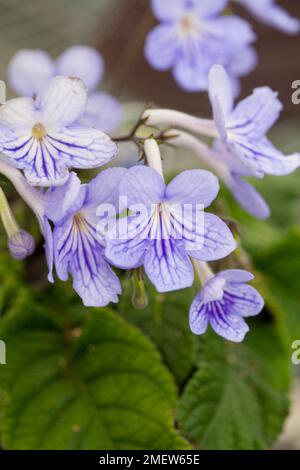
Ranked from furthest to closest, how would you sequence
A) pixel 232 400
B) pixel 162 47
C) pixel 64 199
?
pixel 162 47 → pixel 232 400 → pixel 64 199

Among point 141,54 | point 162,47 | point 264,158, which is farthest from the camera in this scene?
point 141,54

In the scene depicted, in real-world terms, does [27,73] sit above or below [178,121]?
below

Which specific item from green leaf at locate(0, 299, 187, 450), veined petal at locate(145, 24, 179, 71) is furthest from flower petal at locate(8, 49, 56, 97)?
green leaf at locate(0, 299, 187, 450)

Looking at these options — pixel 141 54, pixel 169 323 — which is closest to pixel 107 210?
pixel 169 323

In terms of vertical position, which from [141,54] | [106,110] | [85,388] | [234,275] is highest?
[234,275]

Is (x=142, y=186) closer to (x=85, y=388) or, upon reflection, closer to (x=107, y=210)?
(x=107, y=210)

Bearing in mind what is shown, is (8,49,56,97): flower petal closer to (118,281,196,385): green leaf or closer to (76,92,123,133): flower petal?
(76,92,123,133): flower petal
